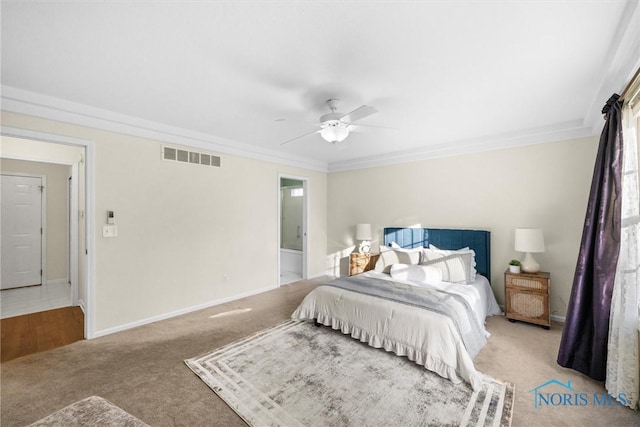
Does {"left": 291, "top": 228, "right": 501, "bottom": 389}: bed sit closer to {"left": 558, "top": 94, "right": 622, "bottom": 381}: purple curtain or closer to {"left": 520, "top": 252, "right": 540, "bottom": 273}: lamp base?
{"left": 520, "top": 252, "right": 540, "bottom": 273}: lamp base

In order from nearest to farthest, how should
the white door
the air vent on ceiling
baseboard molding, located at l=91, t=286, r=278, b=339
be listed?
baseboard molding, located at l=91, t=286, r=278, b=339, the air vent on ceiling, the white door

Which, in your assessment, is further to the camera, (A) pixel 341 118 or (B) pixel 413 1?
(A) pixel 341 118

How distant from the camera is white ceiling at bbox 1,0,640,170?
1.60 m

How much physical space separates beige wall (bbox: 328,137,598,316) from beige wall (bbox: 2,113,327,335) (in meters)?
2.33

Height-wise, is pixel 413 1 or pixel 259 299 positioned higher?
pixel 413 1

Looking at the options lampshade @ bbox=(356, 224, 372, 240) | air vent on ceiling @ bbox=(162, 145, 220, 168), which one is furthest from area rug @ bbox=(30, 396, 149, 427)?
lampshade @ bbox=(356, 224, 372, 240)

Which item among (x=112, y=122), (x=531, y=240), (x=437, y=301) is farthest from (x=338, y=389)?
(x=112, y=122)

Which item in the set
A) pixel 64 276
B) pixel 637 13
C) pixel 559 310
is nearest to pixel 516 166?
pixel 559 310

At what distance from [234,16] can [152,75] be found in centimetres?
115

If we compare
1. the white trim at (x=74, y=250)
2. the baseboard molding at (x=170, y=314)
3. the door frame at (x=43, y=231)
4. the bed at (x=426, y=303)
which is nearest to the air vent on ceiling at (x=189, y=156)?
the white trim at (x=74, y=250)

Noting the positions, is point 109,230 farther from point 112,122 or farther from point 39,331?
point 39,331

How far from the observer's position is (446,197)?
4.39 meters

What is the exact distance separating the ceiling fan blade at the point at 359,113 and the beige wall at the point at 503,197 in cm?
257

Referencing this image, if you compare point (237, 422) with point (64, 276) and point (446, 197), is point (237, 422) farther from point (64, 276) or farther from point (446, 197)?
point (64, 276)
